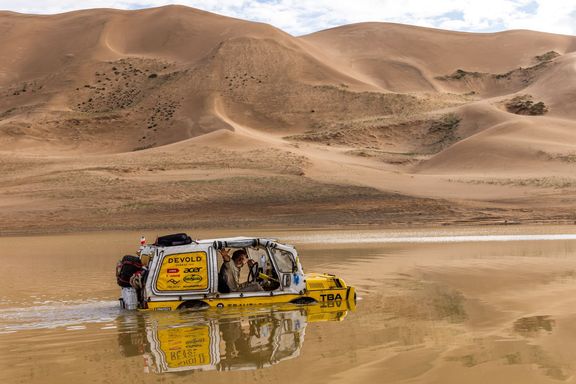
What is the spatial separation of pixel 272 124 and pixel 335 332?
84.0 meters

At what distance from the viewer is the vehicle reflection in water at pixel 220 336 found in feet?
34.7

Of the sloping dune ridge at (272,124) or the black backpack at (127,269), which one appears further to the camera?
the sloping dune ridge at (272,124)

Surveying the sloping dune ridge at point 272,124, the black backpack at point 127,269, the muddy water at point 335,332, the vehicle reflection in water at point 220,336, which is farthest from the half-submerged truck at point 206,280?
the sloping dune ridge at point 272,124

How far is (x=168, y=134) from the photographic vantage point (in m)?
91.6

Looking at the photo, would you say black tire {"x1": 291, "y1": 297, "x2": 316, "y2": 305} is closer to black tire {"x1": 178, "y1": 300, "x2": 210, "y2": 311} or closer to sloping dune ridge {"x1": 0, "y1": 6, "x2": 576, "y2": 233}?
black tire {"x1": 178, "y1": 300, "x2": 210, "y2": 311}

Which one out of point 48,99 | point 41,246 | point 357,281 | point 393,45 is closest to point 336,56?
point 393,45

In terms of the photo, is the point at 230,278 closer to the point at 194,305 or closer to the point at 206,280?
the point at 206,280

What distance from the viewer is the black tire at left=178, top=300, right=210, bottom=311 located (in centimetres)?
1506

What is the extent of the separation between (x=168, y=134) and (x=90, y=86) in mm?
23274

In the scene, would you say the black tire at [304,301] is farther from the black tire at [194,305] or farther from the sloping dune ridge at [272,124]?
the sloping dune ridge at [272,124]

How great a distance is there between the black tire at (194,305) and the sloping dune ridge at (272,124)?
27660mm

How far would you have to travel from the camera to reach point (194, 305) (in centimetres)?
1509

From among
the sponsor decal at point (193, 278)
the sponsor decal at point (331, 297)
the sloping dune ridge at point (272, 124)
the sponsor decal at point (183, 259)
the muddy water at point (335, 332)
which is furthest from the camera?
the sloping dune ridge at point (272, 124)

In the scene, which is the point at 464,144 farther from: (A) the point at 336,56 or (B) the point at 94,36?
(B) the point at 94,36
